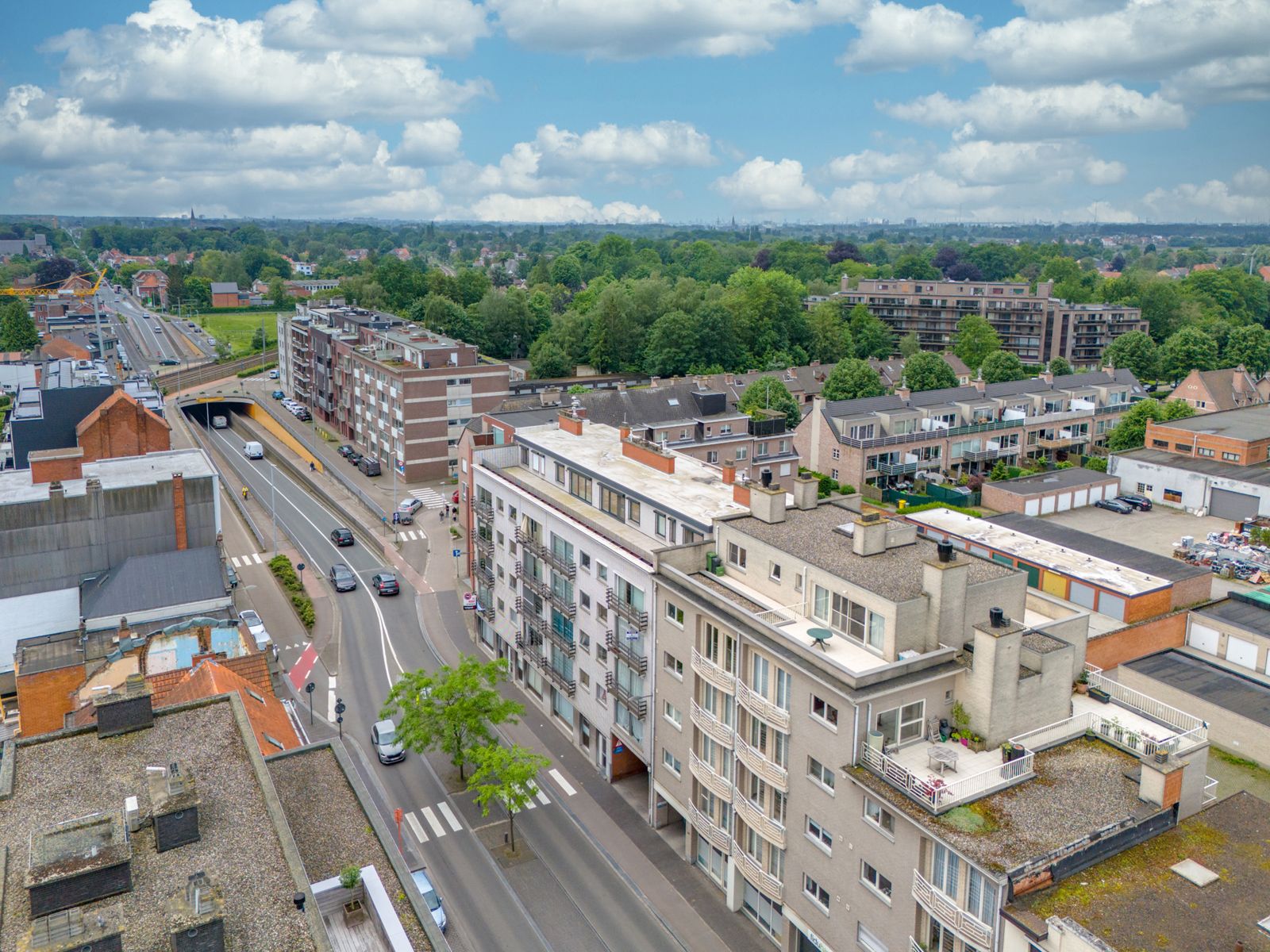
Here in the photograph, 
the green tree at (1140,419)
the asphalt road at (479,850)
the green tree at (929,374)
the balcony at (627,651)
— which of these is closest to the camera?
the asphalt road at (479,850)

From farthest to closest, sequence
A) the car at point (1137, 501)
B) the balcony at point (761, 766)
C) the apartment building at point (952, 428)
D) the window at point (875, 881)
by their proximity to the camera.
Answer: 1. the apartment building at point (952, 428)
2. the car at point (1137, 501)
3. the balcony at point (761, 766)
4. the window at point (875, 881)

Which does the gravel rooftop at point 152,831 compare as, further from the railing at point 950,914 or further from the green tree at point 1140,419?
the green tree at point 1140,419

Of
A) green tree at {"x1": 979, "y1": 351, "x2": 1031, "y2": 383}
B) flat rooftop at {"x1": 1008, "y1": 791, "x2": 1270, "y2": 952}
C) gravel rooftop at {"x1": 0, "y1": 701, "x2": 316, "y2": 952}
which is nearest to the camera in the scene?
gravel rooftop at {"x1": 0, "y1": 701, "x2": 316, "y2": 952}

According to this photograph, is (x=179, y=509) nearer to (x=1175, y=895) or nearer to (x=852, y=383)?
(x=1175, y=895)

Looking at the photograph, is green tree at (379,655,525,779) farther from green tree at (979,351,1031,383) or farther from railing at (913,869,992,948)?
green tree at (979,351,1031,383)

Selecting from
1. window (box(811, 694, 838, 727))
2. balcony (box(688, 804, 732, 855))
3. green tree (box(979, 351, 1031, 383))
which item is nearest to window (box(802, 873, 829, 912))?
balcony (box(688, 804, 732, 855))

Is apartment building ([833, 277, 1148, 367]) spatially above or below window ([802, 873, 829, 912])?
above

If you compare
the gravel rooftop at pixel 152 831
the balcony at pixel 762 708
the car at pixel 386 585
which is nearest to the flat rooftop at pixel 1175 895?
the balcony at pixel 762 708
